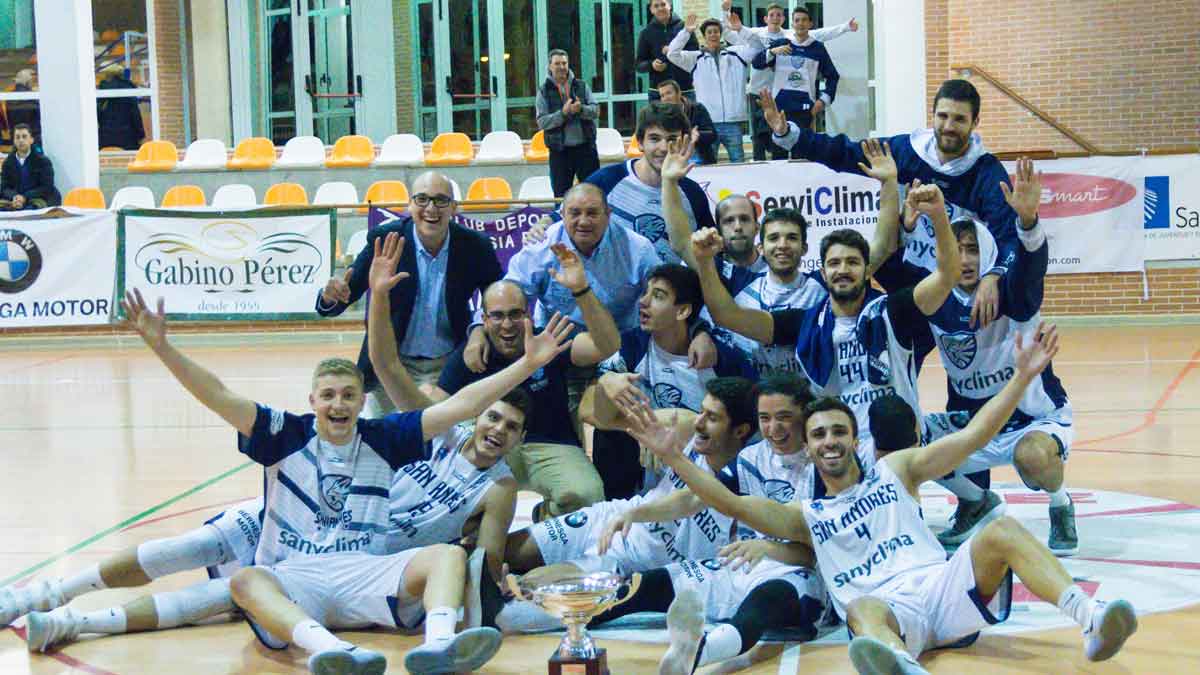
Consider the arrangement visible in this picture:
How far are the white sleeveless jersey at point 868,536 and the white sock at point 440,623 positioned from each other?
129 cm

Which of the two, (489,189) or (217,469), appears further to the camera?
(489,189)

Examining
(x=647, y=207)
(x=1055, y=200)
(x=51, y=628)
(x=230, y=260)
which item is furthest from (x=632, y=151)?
(x=51, y=628)

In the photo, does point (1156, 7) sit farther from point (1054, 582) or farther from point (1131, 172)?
point (1054, 582)

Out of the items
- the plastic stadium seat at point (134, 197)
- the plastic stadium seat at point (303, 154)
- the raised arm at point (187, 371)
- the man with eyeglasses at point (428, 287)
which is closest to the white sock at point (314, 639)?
the raised arm at point (187, 371)

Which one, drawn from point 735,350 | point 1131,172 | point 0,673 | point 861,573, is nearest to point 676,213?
point 735,350

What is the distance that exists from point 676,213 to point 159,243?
33.8 ft

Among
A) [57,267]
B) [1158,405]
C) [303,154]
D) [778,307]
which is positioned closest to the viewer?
[778,307]

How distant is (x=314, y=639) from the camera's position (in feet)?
16.4

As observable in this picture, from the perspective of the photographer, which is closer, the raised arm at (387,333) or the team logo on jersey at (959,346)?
the raised arm at (387,333)

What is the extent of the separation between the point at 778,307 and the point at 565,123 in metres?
8.62

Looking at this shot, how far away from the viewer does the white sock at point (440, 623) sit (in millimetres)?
4985

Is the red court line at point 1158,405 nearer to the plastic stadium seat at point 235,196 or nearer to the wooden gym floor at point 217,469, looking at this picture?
the wooden gym floor at point 217,469

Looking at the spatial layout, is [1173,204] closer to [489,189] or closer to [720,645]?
[489,189]

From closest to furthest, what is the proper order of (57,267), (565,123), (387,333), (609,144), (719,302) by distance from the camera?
(387,333) → (719,302) → (565,123) → (57,267) → (609,144)
